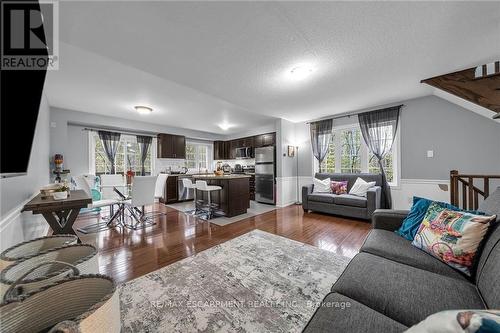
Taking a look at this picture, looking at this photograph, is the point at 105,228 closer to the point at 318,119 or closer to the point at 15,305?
the point at 15,305

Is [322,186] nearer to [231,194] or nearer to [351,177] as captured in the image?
[351,177]

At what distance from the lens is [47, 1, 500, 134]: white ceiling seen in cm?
162

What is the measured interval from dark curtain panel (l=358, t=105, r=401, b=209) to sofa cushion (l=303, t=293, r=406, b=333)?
3.99 metres

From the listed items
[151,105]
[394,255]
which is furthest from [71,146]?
[394,255]

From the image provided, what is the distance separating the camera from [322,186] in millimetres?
4602

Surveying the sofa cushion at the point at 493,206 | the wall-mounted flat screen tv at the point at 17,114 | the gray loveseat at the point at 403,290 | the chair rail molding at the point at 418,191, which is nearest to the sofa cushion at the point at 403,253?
the gray loveseat at the point at 403,290

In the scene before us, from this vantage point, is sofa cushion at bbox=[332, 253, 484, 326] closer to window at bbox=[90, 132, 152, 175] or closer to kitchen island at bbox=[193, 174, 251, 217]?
kitchen island at bbox=[193, 174, 251, 217]

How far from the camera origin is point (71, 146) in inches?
177

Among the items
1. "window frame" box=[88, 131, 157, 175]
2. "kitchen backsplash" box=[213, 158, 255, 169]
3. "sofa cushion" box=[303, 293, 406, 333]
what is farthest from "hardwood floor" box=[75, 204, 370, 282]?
"kitchen backsplash" box=[213, 158, 255, 169]

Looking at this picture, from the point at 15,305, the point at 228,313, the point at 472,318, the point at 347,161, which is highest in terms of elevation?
the point at 347,161

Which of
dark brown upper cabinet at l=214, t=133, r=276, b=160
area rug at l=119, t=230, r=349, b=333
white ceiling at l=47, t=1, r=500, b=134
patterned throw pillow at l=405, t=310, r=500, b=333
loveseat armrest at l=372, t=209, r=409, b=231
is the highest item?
white ceiling at l=47, t=1, r=500, b=134

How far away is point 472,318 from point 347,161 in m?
4.90

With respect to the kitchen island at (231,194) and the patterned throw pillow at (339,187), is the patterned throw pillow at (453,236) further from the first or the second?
the kitchen island at (231,194)

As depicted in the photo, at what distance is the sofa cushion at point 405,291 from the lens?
34.5 inches
